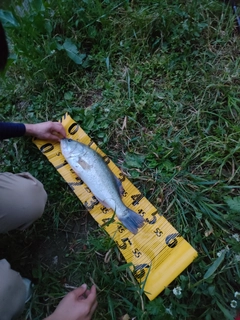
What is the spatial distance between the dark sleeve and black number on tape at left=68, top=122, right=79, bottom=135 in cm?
35

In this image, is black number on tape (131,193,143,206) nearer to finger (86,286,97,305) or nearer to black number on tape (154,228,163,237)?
black number on tape (154,228,163,237)

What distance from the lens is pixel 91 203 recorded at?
2.14 meters

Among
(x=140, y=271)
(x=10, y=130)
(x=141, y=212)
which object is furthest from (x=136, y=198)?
(x=10, y=130)

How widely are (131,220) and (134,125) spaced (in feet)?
A: 2.34

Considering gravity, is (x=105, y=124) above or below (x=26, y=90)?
below

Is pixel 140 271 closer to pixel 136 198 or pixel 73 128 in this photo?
pixel 136 198

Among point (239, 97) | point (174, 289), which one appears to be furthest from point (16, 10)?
point (174, 289)

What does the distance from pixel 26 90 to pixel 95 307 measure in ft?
5.47

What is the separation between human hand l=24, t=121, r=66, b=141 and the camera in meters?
2.18

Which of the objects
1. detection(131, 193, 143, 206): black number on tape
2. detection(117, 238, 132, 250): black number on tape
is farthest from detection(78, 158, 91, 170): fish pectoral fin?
detection(117, 238, 132, 250): black number on tape

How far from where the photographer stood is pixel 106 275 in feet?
6.30

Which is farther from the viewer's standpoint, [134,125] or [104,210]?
[134,125]

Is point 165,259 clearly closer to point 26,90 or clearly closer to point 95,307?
point 95,307

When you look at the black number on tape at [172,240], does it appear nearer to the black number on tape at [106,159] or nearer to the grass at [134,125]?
the grass at [134,125]
